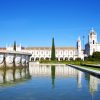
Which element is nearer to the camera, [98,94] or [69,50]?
[98,94]

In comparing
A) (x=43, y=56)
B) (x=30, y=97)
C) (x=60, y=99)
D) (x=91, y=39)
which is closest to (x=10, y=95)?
(x=30, y=97)

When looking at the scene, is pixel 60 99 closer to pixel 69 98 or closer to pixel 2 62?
pixel 69 98

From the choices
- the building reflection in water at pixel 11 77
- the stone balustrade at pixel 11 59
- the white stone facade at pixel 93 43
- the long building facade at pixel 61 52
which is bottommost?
the building reflection in water at pixel 11 77

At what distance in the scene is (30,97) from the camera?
460 inches

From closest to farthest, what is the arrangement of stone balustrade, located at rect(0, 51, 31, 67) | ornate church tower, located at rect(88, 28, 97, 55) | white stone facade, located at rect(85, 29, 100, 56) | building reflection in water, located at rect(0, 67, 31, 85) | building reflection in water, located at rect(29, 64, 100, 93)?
building reflection in water, located at rect(29, 64, 100, 93)
building reflection in water, located at rect(0, 67, 31, 85)
stone balustrade, located at rect(0, 51, 31, 67)
ornate church tower, located at rect(88, 28, 97, 55)
white stone facade, located at rect(85, 29, 100, 56)

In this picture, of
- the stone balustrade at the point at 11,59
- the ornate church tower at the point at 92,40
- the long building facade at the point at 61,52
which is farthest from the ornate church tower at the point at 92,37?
the stone balustrade at the point at 11,59

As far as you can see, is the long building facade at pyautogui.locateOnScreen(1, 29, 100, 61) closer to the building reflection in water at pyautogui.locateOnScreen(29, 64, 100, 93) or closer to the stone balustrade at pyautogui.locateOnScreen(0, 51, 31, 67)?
the stone balustrade at pyautogui.locateOnScreen(0, 51, 31, 67)

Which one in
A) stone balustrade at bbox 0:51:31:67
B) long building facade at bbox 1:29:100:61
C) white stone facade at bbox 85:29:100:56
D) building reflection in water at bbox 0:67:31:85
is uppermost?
white stone facade at bbox 85:29:100:56

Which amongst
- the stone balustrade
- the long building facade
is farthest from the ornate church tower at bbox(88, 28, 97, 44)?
the stone balustrade

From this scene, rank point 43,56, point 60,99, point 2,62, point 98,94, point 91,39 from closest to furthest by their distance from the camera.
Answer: point 60,99
point 98,94
point 2,62
point 91,39
point 43,56

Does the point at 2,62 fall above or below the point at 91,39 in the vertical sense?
below

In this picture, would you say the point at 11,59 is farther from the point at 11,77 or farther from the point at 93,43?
the point at 93,43

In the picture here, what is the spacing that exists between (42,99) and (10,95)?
5.28 feet

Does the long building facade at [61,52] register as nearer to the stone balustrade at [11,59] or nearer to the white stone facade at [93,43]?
the white stone facade at [93,43]
